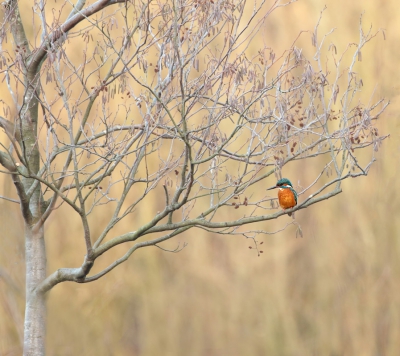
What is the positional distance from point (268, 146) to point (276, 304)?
3401 millimetres

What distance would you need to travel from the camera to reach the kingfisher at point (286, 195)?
3.88m

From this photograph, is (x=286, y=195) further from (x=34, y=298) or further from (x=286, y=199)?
(x=34, y=298)

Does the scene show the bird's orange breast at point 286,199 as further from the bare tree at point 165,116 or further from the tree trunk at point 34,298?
the tree trunk at point 34,298

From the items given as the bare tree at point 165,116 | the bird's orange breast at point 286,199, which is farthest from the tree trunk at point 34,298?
the bird's orange breast at point 286,199

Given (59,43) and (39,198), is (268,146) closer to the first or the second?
(59,43)

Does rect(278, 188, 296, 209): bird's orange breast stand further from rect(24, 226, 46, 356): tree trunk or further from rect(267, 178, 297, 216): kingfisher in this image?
rect(24, 226, 46, 356): tree trunk

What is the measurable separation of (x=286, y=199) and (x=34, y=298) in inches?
80.9

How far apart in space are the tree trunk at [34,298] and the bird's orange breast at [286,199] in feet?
6.07

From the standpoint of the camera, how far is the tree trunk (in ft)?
14.0

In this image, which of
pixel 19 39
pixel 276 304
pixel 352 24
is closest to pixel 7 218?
pixel 19 39

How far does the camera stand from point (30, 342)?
427cm

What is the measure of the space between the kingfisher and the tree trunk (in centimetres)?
185

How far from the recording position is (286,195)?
Result: 12.8 feet

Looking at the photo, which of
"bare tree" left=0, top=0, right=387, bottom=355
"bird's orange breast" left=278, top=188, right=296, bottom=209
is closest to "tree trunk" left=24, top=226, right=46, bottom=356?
"bare tree" left=0, top=0, right=387, bottom=355
